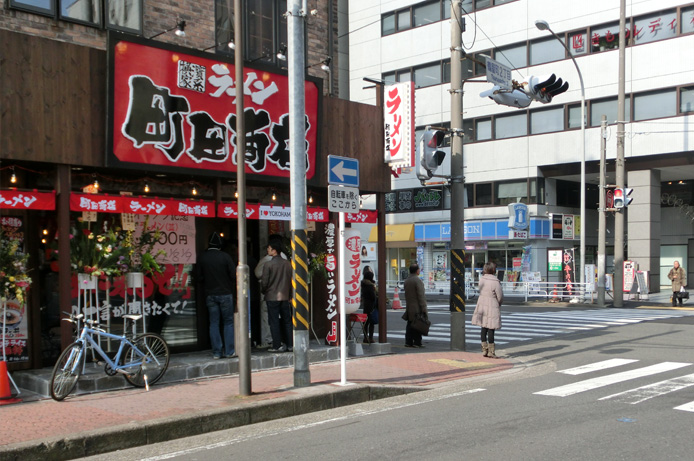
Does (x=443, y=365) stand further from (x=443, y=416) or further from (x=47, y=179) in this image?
(x=47, y=179)

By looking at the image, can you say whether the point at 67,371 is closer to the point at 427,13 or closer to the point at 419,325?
the point at 419,325

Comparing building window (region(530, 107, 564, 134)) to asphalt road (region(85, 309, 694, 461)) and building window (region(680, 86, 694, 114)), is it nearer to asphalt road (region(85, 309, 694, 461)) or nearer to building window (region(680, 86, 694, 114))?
building window (region(680, 86, 694, 114))

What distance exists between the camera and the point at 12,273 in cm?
884

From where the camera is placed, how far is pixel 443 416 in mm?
7906

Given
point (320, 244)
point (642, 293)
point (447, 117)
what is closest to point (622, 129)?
point (642, 293)

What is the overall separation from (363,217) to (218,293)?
3639 mm

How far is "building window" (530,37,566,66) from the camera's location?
33438 mm

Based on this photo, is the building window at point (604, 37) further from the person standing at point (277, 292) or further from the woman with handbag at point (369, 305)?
the person standing at point (277, 292)

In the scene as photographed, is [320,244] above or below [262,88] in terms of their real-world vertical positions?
below

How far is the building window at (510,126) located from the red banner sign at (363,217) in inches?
925

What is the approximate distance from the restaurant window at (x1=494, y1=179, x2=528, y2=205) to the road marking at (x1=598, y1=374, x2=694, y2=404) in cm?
2544

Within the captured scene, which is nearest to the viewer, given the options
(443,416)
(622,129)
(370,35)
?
(443,416)

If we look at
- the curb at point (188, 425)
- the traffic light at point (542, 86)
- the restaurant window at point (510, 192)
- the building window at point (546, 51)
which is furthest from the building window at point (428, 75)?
the curb at point (188, 425)

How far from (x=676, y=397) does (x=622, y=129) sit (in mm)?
19258
